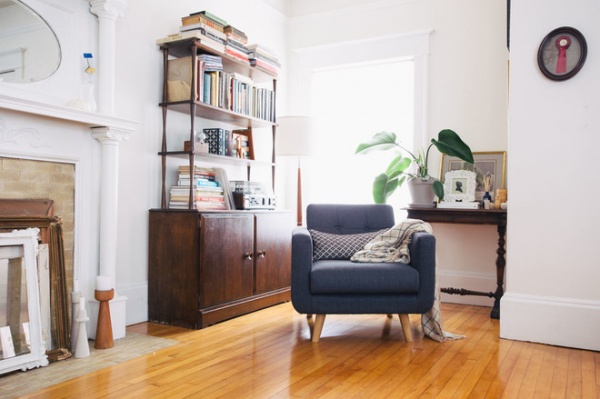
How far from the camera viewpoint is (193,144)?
3.24 meters

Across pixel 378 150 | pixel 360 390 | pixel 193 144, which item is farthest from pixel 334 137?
pixel 360 390

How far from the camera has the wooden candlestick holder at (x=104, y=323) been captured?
262cm

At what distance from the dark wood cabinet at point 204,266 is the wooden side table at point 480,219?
1273mm

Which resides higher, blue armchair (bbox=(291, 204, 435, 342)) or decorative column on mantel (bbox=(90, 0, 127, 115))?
decorative column on mantel (bbox=(90, 0, 127, 115))

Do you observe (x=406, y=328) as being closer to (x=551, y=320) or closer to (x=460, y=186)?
(x=551, y=320)

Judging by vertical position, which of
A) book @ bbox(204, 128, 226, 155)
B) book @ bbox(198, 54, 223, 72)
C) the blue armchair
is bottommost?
the blue armchair

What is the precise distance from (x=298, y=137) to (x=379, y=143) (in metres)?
0.69

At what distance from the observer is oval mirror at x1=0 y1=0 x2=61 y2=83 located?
239cm

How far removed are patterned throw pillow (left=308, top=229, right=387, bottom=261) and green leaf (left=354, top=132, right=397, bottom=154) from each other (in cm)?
110

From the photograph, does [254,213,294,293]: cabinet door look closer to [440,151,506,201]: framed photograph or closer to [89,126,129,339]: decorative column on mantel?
[89,126,129,339]: decorative column on mantel

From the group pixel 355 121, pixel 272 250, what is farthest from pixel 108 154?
pixel 355 121

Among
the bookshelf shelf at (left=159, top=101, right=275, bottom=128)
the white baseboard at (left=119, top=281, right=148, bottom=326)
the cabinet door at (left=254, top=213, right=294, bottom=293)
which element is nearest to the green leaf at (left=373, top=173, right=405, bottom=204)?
the cabinet door at (left=254, top=213, right=294, bottom=293)

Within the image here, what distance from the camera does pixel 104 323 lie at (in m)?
2.63

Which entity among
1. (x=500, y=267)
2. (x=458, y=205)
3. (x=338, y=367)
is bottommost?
(x=338, y=367)
